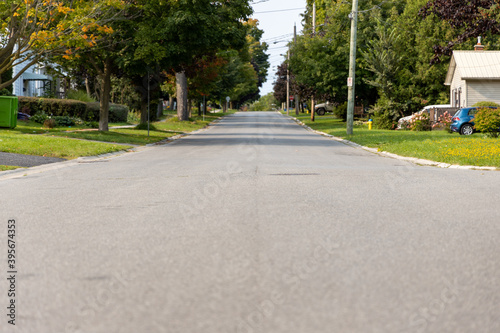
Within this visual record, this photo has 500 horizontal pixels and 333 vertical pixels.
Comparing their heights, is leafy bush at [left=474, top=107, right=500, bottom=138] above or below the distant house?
below

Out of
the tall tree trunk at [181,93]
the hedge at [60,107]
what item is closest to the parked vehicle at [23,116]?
the hedge at [60,107]

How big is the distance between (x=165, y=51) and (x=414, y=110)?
27.0 meters

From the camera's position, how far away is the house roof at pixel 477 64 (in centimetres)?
4038

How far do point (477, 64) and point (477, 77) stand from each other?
74.2 inches

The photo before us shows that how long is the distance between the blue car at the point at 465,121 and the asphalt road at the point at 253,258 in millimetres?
23392

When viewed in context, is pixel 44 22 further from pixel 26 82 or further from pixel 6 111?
pixel 26 82

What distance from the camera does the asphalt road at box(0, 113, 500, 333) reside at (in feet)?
13.6

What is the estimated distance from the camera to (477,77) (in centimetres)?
4022

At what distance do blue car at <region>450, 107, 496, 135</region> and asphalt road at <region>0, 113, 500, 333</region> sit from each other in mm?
23392

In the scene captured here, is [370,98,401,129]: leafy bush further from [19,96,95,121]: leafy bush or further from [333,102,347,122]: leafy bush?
[19,96,95,121]: leafy bush

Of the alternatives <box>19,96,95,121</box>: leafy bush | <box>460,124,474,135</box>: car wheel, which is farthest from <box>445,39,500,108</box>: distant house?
<box>19,96,95,121</box>: leafy bush

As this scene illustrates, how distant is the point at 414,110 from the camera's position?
48688 millimetres

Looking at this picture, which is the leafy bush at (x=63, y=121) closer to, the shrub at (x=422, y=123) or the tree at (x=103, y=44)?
the tree at (x=103, y=44)

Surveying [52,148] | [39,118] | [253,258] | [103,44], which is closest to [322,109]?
[39,118]
